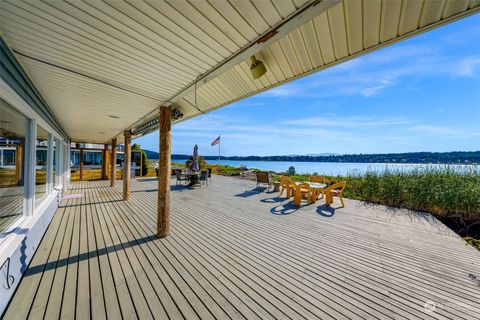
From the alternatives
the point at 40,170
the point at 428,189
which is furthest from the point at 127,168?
the point at 428,189

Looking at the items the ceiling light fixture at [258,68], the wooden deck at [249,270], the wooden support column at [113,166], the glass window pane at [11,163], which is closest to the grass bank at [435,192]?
the wooden deck at [249,270]

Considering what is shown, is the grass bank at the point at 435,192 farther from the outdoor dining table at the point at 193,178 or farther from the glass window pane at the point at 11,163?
the glass window pane at the point at 11,163

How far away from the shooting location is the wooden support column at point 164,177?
3.49m

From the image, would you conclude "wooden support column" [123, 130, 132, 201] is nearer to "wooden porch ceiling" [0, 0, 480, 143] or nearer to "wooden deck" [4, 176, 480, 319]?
"wooden deck" [4, 176, 480, 319]

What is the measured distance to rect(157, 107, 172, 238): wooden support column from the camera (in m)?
3.49

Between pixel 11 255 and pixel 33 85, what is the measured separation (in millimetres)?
2445

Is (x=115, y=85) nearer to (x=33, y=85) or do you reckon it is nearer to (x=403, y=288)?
(x=33, y=85)

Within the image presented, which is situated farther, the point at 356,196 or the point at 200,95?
the point at 356,196

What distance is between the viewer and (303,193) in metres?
6.15

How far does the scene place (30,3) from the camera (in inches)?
51.3

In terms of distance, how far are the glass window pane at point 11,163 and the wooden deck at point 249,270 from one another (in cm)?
79

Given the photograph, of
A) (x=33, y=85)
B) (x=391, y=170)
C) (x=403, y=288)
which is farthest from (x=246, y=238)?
(x=391, y=170)

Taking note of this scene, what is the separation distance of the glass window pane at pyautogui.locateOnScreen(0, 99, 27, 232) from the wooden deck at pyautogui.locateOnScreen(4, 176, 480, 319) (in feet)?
2.59

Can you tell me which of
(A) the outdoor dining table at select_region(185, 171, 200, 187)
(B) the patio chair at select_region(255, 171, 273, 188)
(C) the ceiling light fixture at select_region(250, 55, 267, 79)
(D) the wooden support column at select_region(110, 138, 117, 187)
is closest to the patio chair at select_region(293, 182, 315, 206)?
(B) the patio chair at select_region(255, 171, 273, 188)
